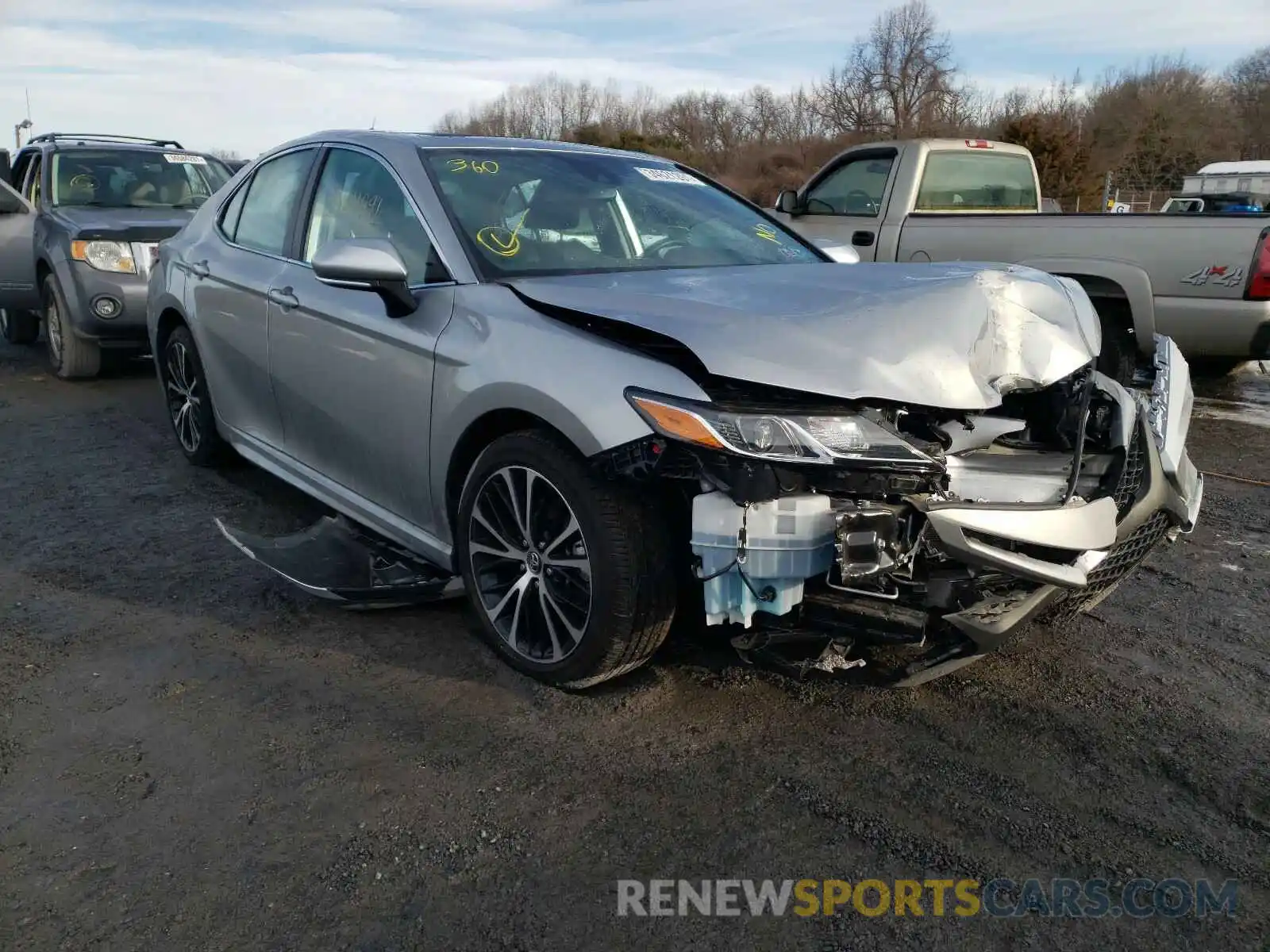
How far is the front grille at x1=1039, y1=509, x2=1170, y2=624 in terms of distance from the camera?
2.84 m

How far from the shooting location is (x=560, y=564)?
10.0 feet

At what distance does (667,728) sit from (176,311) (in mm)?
3711

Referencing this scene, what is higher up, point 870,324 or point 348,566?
point 870,324

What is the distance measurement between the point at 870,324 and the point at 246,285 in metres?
2.90

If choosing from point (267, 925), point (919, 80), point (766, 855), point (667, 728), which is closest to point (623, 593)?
point (667, 728)

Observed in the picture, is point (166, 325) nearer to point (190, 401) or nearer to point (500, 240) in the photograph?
point (190, 401)

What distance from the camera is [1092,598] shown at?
311 cm

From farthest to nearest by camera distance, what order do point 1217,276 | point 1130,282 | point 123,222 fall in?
point 123,222, point 1130,282, point 1217,276

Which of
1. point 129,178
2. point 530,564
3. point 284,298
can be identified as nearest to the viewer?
point 530,564

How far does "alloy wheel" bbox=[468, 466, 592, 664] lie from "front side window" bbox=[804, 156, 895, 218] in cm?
605

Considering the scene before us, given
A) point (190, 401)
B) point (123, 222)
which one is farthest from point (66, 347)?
point (190, 401)

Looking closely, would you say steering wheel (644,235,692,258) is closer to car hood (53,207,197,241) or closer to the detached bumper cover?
the detached bumper cover

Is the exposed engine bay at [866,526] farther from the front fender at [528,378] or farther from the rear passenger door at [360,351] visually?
the rear passenger door at [360,351]

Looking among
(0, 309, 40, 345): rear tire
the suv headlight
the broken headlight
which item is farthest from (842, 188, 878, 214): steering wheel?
(0, 309, 40, 345): rear tire
